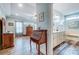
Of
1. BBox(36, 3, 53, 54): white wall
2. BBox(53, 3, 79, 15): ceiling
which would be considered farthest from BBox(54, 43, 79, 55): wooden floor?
BBox(53, 3, 79, 15): ceiling

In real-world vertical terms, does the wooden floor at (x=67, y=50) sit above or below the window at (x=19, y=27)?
below

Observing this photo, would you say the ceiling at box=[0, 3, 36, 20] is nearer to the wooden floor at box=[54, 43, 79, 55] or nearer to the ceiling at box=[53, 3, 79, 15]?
the ceiling at box=[53, 3, 79, 15]

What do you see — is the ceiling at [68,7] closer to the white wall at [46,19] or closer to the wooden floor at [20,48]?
the white wall at [46,19]

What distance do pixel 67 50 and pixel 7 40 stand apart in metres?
1.21

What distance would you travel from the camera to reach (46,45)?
246cm

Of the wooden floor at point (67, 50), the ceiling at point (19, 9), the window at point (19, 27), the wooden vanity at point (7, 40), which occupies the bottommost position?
the wooden floor at point (67, 50)

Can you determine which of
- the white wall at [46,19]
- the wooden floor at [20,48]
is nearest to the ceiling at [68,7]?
the white wall at [46,19]

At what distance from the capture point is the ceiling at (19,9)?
2342 mm

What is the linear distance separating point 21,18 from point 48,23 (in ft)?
1.78

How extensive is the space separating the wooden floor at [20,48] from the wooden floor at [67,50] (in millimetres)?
463

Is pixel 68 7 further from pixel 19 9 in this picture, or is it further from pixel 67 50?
pixel 19 9

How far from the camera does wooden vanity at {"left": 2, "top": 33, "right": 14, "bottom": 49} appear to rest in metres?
2.38
